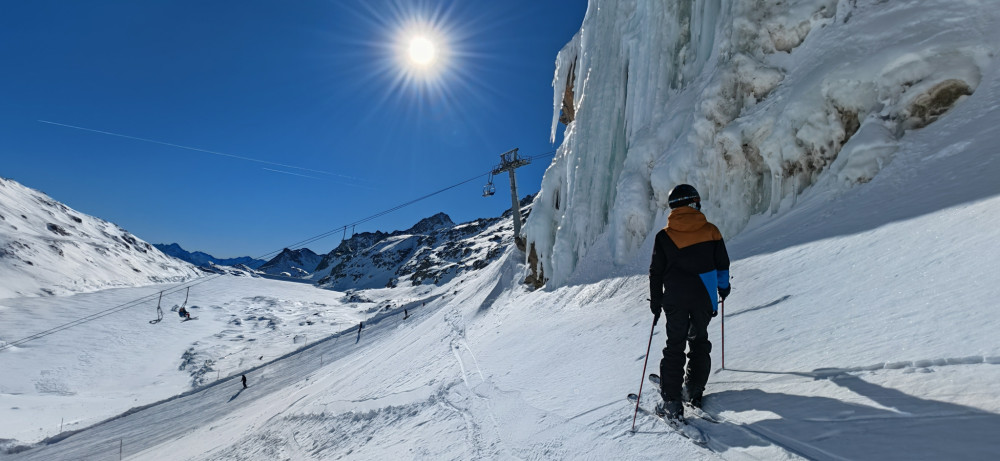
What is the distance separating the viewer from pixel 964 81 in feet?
18.9

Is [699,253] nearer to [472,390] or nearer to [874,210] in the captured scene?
[874,210]

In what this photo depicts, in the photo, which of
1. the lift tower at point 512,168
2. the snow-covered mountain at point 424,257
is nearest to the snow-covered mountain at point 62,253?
the snow-covered mountain at point 424,257

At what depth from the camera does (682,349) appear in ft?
10.7

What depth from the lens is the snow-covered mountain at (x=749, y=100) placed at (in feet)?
20.0

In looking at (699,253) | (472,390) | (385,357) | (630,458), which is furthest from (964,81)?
(385,357)

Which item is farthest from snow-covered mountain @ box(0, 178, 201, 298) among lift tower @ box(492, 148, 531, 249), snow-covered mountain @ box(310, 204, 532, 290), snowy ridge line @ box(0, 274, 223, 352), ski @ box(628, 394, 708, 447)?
ski @ box(628, 394, 708, 447)

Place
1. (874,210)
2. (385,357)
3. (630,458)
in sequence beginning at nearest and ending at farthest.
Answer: (630,458) < (874,210) < (385,357)

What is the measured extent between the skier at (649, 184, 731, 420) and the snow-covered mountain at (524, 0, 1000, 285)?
467cm

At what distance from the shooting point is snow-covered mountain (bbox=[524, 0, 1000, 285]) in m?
6.11

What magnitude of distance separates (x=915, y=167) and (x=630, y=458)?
569 centimetres

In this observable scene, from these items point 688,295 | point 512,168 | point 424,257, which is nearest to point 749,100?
point 688,295

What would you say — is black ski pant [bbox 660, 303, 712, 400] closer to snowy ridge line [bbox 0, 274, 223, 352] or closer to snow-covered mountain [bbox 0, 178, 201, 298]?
snowy ridge line [bbox 0, 274, 223, 352]

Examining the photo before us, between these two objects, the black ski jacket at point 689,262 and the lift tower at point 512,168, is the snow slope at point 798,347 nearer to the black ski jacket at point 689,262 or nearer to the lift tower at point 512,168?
the black ski jacket at point 689,262

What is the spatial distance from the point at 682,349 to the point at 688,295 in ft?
1.37
